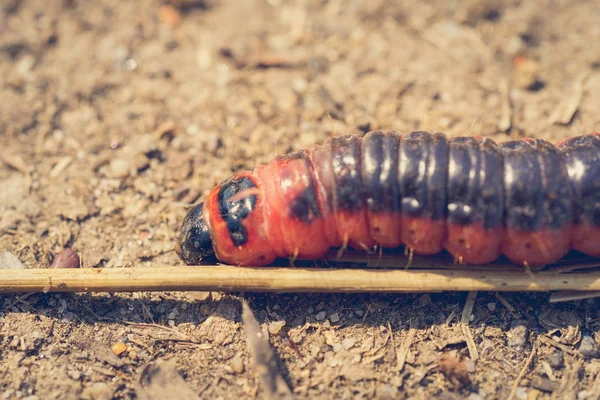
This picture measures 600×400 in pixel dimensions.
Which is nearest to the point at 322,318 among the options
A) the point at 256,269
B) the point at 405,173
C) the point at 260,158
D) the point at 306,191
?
the point at 256,269

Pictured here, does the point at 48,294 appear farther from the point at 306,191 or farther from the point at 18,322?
the point at 306,191

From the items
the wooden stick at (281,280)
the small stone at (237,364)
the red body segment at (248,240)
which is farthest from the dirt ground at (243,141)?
the red body segment at (248,240)

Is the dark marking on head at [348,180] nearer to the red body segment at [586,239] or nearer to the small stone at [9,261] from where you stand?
the red body segment at [586,239]

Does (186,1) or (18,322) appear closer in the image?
(18,322)

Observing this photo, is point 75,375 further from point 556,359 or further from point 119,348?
point 556,359

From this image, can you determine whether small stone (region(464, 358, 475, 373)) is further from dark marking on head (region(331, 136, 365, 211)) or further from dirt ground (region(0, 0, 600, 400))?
dark marking on head (region(331, 136, 365, 211))

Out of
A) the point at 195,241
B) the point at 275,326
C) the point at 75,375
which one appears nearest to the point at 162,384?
the point at 75,375

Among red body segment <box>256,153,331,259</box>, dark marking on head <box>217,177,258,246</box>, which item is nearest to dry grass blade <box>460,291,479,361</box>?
red body segment <box>256,153,331,259</box>
